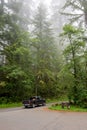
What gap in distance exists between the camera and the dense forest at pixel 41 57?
26578 mm

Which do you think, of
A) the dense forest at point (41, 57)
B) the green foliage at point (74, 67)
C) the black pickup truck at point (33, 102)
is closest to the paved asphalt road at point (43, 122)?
the dense forest at point (41, 57)

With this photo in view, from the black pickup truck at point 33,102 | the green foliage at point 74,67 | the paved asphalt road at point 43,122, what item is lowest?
the paved asphalt road at point 43,122

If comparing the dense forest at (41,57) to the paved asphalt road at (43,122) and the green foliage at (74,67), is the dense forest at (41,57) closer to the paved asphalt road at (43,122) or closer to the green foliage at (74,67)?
the green foliage at (74,67)

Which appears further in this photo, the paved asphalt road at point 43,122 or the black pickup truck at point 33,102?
the black pickup truck at point 33,102

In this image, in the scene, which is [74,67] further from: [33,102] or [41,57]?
[41,57]

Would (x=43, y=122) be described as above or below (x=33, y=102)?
below

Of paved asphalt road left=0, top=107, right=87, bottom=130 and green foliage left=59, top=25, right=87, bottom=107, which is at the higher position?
green foliage left=59, top=25, right=87, bottom=107

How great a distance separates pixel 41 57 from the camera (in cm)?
3975

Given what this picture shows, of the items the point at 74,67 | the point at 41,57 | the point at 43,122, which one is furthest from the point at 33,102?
the point at 43,122

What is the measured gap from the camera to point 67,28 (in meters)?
27.8

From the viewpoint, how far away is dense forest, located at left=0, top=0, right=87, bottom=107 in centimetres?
2658

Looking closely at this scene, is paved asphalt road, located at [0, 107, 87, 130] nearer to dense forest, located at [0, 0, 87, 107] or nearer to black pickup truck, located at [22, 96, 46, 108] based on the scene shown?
dense forest, located at [0, 0, 87, 107]

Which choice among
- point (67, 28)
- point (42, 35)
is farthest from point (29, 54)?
point (67, 28)

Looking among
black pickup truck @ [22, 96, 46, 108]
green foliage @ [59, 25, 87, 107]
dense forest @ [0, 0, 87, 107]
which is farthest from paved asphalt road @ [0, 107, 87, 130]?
green foliage @ [59, 25, 87, 107]
